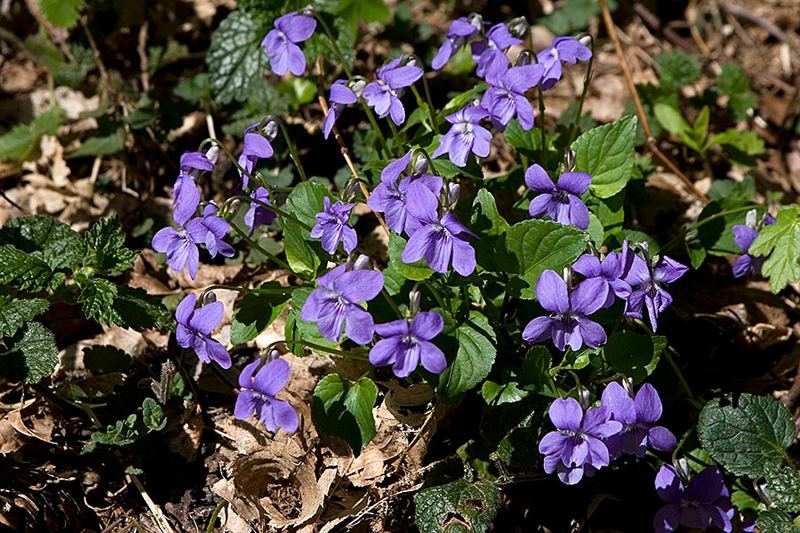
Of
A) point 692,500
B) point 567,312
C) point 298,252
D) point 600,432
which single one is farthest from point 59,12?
point 692,500

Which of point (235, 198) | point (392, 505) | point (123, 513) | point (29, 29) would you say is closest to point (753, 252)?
point (392, 505)

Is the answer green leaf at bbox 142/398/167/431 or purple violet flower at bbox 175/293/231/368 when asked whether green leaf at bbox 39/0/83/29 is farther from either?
purple violet flower at bbox 175/293/231/368

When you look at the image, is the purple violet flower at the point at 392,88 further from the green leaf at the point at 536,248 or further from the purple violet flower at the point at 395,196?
the green leaf at the point at 536,248

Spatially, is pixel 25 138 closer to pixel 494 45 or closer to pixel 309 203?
pixel 309 203

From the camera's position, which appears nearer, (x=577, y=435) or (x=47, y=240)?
(x=577, y=435)

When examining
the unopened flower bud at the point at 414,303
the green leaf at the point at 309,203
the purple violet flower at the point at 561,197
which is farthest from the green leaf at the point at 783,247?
the green leaf at the point at 309,203

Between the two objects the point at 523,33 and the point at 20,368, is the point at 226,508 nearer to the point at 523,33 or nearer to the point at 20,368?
the point at 20,368
